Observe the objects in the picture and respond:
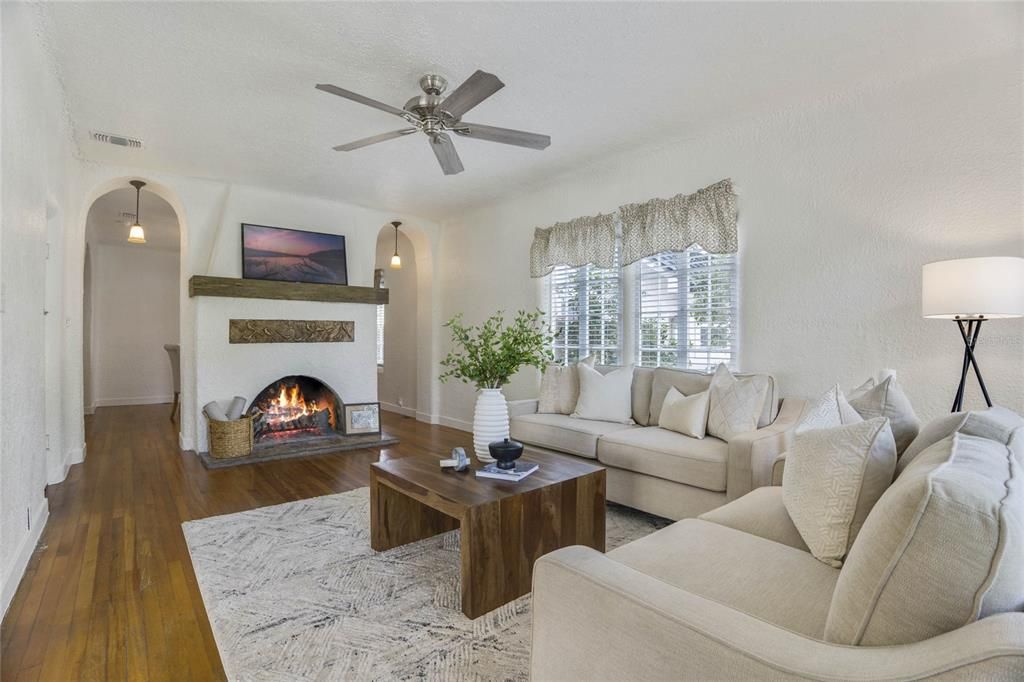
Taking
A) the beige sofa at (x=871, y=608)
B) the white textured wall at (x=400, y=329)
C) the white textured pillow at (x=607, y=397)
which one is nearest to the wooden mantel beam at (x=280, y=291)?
the white textured wall at (x=400, y=329)

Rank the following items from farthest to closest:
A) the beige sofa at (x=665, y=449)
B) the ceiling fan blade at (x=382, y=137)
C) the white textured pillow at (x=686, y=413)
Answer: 1. the white textured pillow at (x=686, y=413)
2. the ceiling fan blade at (x=382, y=137)
3. the beige sofa at (x=665, y=449)

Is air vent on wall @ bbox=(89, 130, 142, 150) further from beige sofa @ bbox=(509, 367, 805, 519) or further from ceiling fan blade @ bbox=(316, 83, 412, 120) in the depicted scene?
beige sofa @ bbox=(509, 367, 805, 519)

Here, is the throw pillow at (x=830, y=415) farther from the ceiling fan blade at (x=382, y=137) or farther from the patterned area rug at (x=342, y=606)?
the ceiling fan blade at (x=382, y=137)

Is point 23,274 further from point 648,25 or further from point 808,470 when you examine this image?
point 808,470

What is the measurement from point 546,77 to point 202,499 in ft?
11.7

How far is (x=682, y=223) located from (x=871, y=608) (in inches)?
133

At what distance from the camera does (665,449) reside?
2936 millimetres

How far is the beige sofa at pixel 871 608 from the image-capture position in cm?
72

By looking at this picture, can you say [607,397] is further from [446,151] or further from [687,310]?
[446,151]

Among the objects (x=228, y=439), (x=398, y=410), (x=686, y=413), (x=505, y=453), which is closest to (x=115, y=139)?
(x=228, y=439)

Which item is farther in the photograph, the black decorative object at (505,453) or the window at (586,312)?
the window at (586,312)

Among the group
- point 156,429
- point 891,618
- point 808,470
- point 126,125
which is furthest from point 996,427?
point 156,429

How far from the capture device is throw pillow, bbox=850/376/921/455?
1594 millimetres

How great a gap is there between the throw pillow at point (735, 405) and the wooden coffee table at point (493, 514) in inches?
40.1
